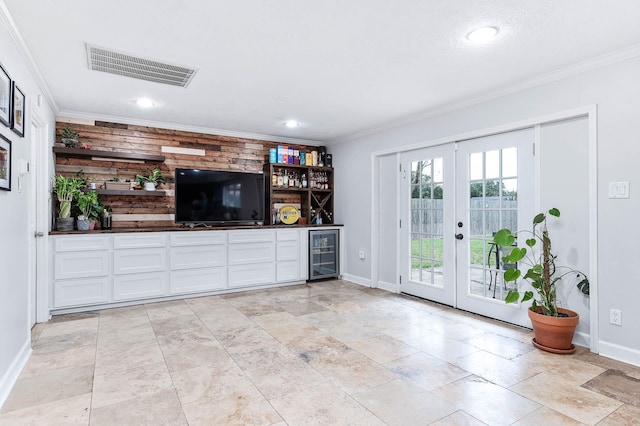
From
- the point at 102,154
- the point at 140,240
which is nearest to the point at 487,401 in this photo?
the point at 140,240

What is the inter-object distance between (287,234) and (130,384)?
10.6 feet

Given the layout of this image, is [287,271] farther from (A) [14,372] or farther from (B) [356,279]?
(A) [14,372]

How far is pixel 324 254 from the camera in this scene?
581 cm

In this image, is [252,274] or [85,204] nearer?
[85,204]

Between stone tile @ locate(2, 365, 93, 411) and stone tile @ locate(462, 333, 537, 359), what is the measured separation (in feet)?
9.48

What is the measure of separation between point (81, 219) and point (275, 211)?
2.64 metres

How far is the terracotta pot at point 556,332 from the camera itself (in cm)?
282

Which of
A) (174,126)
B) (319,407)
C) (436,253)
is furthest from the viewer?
(174,126)

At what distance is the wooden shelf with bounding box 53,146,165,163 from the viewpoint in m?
4.19

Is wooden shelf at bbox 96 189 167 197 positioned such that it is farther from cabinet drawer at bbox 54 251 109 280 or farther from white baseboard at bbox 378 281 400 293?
white baseboard at bbox 378 281 400 293

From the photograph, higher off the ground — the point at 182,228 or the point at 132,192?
the point at 132,192

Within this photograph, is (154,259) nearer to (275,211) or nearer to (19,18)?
(275,211)

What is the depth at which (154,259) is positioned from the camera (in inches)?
175

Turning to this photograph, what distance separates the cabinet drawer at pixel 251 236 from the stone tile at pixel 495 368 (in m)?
3.16
